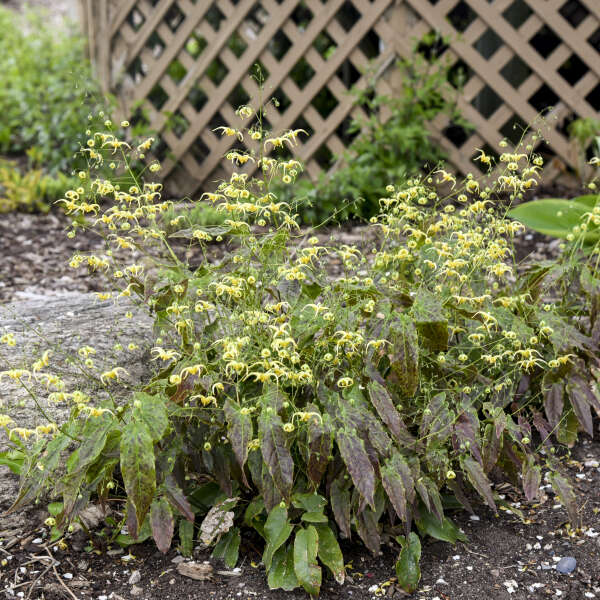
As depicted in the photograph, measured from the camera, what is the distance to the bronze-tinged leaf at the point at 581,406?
7.16 ft

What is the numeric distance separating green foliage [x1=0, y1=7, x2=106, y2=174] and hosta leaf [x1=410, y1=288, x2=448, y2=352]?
2.96 metres

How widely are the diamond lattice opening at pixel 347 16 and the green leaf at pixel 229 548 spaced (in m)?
3.37

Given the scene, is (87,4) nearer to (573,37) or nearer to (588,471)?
→ (573,37)

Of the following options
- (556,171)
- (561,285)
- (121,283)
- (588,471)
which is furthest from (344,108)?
A: (588,471)

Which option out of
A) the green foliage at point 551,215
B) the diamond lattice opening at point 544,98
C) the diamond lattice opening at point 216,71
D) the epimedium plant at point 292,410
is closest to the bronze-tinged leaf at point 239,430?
the epimedium plant at point 292,410

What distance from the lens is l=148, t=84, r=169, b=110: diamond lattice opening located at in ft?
17.2

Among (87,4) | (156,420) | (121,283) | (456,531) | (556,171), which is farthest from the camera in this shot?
(87,4)

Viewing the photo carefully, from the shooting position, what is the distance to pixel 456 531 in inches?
79.1

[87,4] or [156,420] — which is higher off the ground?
[87,4]

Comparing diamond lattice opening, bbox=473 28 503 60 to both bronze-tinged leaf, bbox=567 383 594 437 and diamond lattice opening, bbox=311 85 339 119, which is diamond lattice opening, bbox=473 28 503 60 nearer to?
diamond lattice opening, bbox=311 85 339 119

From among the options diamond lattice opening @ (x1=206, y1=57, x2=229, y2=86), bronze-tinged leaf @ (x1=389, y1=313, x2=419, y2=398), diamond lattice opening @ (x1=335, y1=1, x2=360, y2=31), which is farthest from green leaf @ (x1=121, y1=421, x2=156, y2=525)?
diamond lattice opening @ (x1=206, y1=57, x2=229, y2=86)

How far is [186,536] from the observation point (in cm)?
194

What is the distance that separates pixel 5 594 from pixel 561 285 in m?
1.81

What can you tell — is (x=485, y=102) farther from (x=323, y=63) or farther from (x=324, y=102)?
(x=323, y=63)
